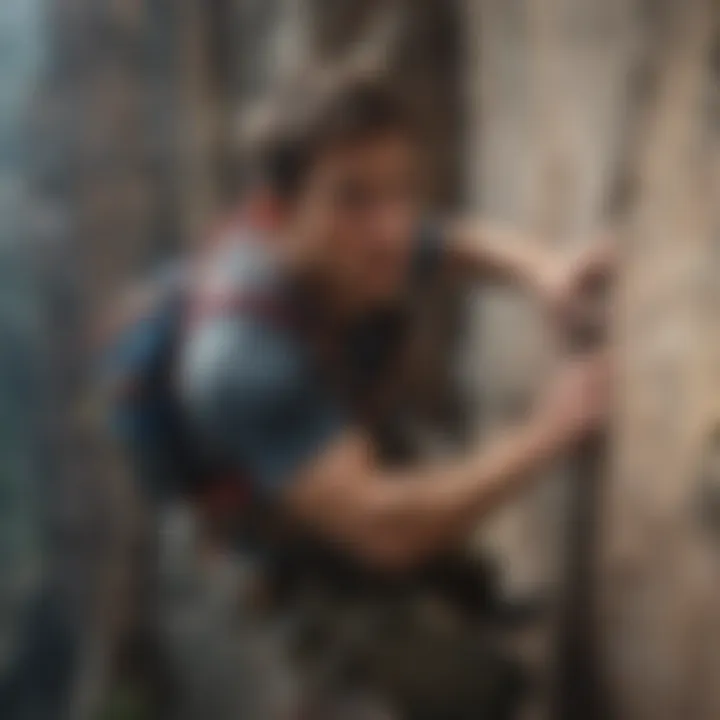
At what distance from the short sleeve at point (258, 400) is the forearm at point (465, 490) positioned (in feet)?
0.23

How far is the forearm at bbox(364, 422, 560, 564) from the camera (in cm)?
101

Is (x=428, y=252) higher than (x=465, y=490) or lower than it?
higher

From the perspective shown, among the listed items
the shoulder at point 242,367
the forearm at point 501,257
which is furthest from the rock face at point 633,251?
the shoulder at point 242,367

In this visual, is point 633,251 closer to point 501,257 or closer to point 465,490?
point 501,257

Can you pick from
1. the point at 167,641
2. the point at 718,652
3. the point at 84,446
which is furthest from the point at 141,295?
the point at 718,652

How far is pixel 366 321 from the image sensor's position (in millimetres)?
1031

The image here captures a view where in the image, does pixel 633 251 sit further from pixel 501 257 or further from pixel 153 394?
pixel 153 394

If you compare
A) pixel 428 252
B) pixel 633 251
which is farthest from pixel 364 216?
pixel 633 251

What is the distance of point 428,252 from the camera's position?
1.03 metres

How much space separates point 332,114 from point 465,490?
27 cm

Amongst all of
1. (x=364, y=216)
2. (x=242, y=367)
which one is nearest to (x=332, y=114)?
(x=364, y=216)

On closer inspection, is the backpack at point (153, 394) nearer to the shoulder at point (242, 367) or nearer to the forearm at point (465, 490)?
the shoulder at point (242, 367)

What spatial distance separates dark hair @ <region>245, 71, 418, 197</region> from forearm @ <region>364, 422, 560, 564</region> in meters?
0.22

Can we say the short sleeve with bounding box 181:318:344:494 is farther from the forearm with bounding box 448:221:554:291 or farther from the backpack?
the forearm with bounding box 448:221:554:291
